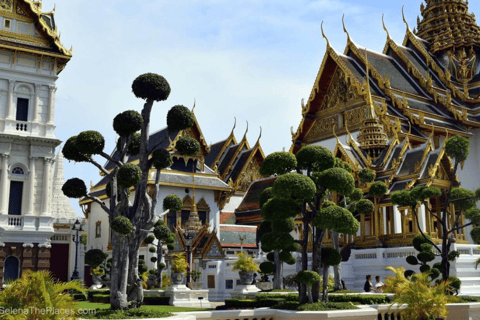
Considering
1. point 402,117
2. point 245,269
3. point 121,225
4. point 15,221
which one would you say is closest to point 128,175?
point 121,225

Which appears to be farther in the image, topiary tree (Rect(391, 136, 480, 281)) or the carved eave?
the carved eave

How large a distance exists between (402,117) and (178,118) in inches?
860

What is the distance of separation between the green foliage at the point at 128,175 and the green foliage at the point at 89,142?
761mm

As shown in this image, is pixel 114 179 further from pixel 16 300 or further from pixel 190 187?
pixel 190 187

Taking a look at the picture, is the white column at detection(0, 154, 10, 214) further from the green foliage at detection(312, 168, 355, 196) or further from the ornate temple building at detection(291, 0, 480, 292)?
the green foliage at detection(312, 168, 355, 196)

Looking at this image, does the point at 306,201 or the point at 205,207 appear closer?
the point at 306,201

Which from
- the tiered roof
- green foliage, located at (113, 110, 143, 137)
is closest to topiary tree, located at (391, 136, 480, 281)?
green foliage, located at (113, 110, 143, 137)

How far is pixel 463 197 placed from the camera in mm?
15516

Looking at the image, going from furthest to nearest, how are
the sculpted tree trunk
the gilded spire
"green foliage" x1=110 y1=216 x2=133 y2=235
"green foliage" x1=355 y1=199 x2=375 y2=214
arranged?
the gilded spire
the sculpted tree trunk
"green foliage" x1=355 y1=199 x2=375 y2=214
"green foliage" x1=110 y1=216 x2=133 y2=235

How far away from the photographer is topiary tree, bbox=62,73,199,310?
1040cm

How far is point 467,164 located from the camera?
33625mm

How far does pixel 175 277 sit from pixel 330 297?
266 inches

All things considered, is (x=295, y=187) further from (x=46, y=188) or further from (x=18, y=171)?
(x=18, y=171)

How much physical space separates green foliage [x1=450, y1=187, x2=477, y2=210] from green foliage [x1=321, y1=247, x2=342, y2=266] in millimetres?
4981
